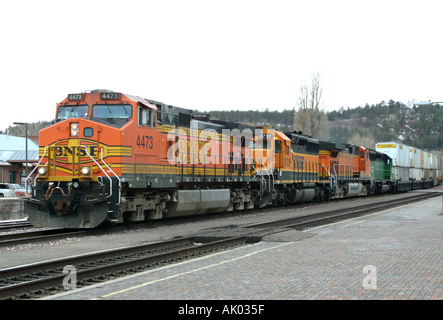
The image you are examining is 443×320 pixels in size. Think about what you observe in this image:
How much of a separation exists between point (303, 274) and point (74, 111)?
9119 mm

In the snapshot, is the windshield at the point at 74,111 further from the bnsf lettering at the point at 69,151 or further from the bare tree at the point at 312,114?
the bare tree at the point at 312,114

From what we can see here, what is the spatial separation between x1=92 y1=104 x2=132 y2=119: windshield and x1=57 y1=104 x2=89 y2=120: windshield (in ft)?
0.90

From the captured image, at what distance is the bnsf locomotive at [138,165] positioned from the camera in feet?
42.6

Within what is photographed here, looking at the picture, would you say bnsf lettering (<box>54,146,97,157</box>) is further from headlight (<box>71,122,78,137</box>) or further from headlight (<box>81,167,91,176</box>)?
headlight (<box>81,167,91,176</box>)

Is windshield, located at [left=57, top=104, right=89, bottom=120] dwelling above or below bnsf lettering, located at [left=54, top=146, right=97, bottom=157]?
above

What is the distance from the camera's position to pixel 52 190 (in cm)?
1298

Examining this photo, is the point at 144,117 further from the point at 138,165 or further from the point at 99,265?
the point at 99,265

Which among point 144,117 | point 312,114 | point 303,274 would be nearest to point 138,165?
point 144,117

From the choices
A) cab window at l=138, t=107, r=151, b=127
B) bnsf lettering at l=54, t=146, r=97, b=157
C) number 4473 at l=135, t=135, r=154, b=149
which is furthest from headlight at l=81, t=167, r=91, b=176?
cab window at l=138, t=107, r=151, b=127

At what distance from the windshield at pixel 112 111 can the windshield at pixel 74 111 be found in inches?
10.8

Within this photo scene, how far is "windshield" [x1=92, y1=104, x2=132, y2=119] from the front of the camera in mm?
13602

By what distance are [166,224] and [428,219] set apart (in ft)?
31.2

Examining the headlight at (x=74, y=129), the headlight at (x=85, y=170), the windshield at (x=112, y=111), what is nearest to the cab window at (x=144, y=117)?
the windshield at (x=112, y=111)
